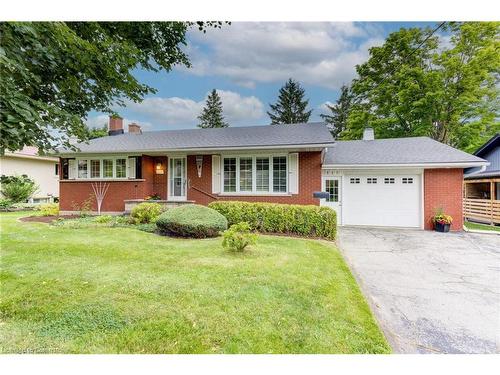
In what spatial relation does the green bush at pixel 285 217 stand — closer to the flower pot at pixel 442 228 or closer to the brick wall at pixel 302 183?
the brick wall at pixel 302 183

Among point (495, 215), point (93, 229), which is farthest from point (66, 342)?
point (495, 215)

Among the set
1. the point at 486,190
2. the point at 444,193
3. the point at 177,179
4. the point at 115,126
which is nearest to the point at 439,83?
the point at 486,190

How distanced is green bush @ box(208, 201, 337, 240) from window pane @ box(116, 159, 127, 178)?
16.6 feet

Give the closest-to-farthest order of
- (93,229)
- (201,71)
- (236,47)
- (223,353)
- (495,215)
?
(223,353) < (236,47) < (201,71) < (93,229) < (495,215)

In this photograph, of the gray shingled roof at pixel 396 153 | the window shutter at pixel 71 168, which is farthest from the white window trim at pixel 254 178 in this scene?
the window shutter at pixel 71 168

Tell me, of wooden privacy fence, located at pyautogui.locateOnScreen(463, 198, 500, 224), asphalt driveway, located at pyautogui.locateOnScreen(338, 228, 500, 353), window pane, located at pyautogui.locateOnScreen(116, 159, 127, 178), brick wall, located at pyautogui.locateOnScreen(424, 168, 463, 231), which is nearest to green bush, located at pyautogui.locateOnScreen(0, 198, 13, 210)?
window pane, located at pyautogui.locateOnScreen(116, 159, 127, 178)

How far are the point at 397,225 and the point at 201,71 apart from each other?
9031 mm

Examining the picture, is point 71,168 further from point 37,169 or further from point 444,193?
point 444,193

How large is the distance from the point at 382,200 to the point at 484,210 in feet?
21.7

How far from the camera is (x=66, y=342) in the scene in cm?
250

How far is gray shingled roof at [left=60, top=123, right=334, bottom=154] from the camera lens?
9934 mm

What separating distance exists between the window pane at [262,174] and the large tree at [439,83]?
12.3 metres

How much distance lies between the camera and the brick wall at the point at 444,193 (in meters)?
9.96
